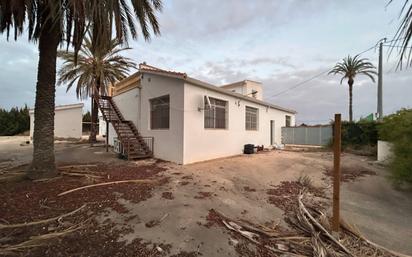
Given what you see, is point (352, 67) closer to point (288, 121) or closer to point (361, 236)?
point (288, 121)

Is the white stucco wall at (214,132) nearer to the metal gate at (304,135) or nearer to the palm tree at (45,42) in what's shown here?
the palm tree at (45,42)

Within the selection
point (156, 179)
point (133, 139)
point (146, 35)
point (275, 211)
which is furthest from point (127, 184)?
point (133, 139)

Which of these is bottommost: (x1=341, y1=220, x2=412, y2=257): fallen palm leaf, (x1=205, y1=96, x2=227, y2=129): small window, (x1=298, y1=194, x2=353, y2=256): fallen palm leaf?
(x1=341, y1=220, x2=412, y2=257): fallen palm leaf

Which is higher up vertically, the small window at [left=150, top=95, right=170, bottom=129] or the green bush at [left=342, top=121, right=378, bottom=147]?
the small window at [left=150, top=95, right=170, bottom=129]

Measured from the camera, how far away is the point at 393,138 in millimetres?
9172

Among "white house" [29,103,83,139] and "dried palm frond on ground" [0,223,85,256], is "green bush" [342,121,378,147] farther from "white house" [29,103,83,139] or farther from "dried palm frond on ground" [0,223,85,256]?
"white house" [29,103,83,139]

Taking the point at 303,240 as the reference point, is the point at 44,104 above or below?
above

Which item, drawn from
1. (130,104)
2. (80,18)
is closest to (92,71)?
(130,104)

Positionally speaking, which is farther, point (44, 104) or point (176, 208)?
point (44, 104)

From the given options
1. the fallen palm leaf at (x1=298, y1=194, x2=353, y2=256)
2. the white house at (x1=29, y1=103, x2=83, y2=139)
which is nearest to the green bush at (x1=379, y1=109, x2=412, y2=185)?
the fallen palm leaf at (x1=298, y1=194, x2=353, y2=256)

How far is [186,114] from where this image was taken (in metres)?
A: 10.2

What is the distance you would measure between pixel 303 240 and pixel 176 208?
2570 millimetres

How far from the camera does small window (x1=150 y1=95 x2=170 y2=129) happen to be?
37.3 ft

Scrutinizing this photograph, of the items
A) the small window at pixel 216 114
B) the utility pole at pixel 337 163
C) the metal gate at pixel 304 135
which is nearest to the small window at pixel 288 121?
the metal gate at pixel 304 135
